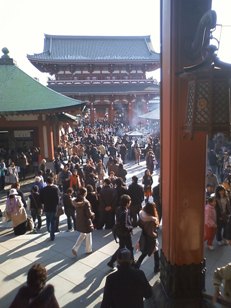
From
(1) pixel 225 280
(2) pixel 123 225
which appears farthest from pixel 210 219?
(1) pixel 225 280

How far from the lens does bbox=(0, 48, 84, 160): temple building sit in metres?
14.5

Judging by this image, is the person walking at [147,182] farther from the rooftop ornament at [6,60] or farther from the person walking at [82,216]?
the rooftop ornament at [6,60]

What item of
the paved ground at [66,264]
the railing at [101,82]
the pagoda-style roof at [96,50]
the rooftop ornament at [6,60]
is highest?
the pagoda-style roof at [96,50]

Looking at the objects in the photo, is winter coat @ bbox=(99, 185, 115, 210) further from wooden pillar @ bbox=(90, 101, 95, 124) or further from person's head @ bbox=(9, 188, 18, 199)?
wooden pillar @ bbox=(90, 101, 95, 124)

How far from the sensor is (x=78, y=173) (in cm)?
1118

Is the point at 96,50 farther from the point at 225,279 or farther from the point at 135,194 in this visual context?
the point at 225,279

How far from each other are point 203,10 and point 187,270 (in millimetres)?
3437

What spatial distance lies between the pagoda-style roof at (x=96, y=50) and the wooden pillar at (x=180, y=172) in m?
32.3

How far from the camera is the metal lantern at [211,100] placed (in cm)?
282

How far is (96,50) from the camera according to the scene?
38312 mm

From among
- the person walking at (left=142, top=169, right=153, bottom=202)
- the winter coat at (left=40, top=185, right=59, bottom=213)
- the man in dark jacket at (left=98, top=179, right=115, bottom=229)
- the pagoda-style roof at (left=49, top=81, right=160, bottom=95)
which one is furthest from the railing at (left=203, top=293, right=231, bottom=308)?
the pagoda-style roof at (left=49, top=81, right=160, bottom=95)

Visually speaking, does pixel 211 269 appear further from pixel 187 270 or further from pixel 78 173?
pixel 78 173

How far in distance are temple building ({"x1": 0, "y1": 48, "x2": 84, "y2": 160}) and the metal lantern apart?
12.1m

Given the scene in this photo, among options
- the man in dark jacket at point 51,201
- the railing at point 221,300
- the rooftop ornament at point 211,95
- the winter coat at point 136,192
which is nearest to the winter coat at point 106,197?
the winter coat at point 136,192
